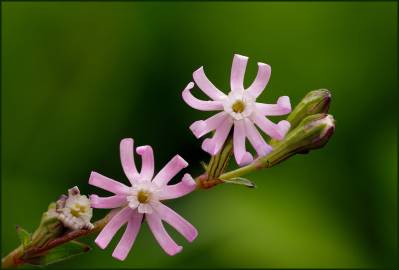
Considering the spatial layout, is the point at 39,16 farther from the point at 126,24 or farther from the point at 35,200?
the point at 35,200

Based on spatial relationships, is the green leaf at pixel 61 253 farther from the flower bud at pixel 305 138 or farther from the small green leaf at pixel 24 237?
the flower bud at pixel 305 138

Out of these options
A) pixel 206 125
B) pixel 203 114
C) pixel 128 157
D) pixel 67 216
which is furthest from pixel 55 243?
pixel 203 114

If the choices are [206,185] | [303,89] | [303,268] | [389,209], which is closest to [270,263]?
[303,268]

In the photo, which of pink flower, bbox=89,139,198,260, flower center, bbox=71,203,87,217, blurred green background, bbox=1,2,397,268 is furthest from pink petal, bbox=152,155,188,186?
blurred green background, bbox=1,2,397,268

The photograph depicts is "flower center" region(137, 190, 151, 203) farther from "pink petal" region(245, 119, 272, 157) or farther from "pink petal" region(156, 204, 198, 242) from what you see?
"pink petal" region(245, 119, 272, 157)

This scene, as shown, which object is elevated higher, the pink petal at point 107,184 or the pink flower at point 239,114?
the pink flower at point 239,114

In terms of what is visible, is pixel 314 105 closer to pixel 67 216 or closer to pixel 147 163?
pixel 147 163

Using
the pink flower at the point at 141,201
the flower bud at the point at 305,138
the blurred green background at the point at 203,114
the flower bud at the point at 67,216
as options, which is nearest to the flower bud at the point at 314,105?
the flower bud at the point at 305,138
